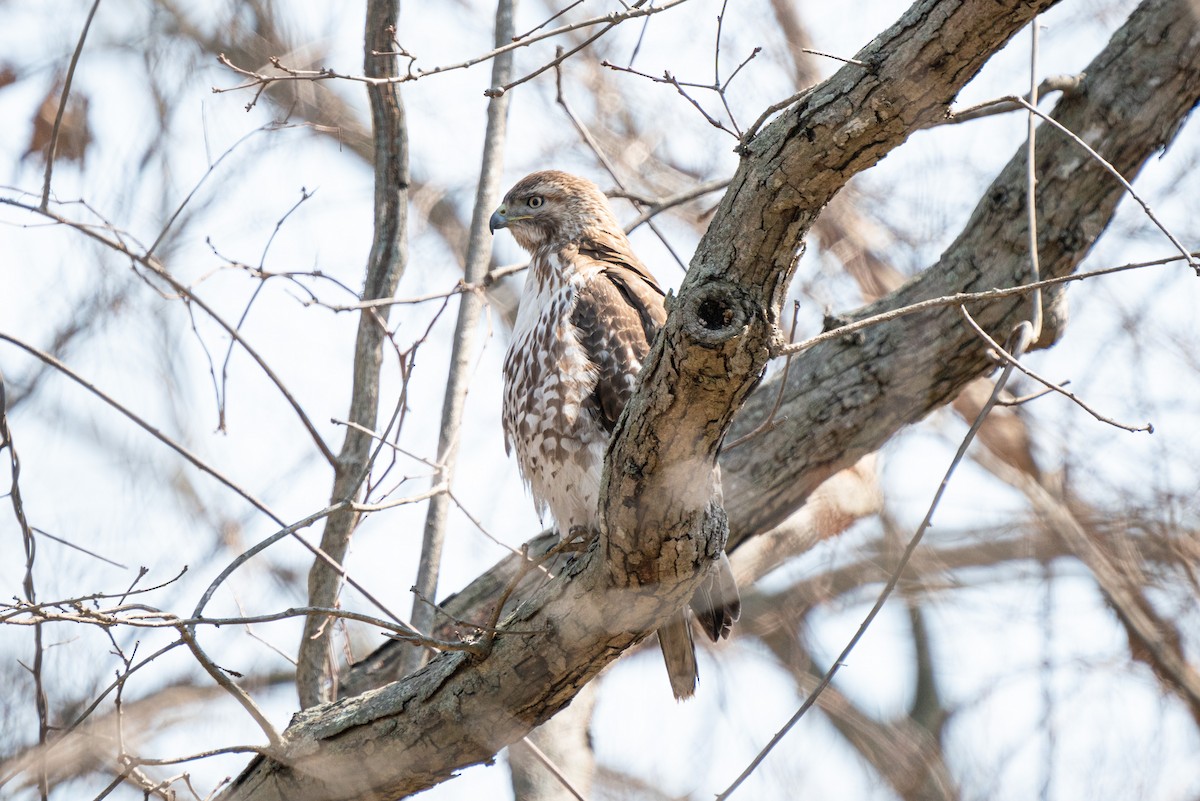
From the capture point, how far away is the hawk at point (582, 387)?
380 cm

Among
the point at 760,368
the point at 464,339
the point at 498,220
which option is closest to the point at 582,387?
the point at 464,339

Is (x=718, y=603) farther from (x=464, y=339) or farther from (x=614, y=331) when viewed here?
(x=464, y=339)

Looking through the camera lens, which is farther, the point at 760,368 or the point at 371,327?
the point at 371,327

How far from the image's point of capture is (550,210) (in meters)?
4.81

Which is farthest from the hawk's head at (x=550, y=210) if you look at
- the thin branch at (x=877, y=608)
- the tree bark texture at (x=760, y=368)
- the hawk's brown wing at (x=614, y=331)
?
the thin branch at (x=877, y=608)

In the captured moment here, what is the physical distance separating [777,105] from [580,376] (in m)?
1.73

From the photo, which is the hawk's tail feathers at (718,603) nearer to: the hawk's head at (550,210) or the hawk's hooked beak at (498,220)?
the hawk's head at (550,210)

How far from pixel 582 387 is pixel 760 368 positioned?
5.08 feet

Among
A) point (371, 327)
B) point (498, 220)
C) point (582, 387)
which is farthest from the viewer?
point (498, 220)

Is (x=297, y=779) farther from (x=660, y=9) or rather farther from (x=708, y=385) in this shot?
(x=660, y=9)

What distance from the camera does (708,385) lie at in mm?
2371

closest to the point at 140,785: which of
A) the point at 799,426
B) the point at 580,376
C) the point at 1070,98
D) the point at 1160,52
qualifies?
the point at 580,376

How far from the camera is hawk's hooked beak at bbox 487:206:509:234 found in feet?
15.5

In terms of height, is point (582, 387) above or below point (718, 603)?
above
